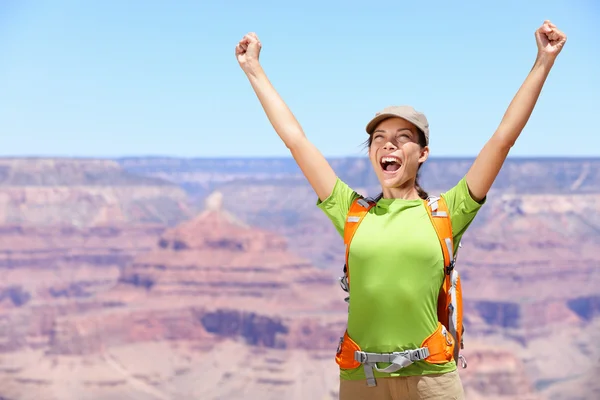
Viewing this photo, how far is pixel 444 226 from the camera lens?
101 inches

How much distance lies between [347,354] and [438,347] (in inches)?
10.3

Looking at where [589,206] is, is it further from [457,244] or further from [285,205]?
[457,244]

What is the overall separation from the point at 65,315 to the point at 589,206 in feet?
179

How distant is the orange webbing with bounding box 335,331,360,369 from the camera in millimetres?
2547

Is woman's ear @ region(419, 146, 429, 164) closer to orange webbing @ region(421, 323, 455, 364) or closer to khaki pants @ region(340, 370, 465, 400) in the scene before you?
orange webbing @ region(421, 323, 455, 364)

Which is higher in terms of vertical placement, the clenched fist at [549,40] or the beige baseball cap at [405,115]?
the clenched fist at [549,40]

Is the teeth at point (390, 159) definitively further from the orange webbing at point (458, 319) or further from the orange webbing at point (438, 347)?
the orange webbing at point (438, 347)

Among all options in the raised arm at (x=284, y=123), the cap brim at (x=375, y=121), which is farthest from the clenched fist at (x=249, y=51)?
the cap brim at (x=375, y=121)

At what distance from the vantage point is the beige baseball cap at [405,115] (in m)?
2.59

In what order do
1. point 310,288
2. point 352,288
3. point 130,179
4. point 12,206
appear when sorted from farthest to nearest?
point 130,179
point 12,206
point 310,288
point 352,288

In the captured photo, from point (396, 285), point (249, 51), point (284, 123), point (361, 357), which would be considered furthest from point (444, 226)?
point (249, 51)

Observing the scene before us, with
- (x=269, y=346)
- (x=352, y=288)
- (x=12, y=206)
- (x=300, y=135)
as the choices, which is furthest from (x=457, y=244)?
(x=12, y=206)

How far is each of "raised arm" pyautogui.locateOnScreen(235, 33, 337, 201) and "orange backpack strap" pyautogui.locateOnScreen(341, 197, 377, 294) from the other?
110mm

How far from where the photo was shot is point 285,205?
10006 cm
